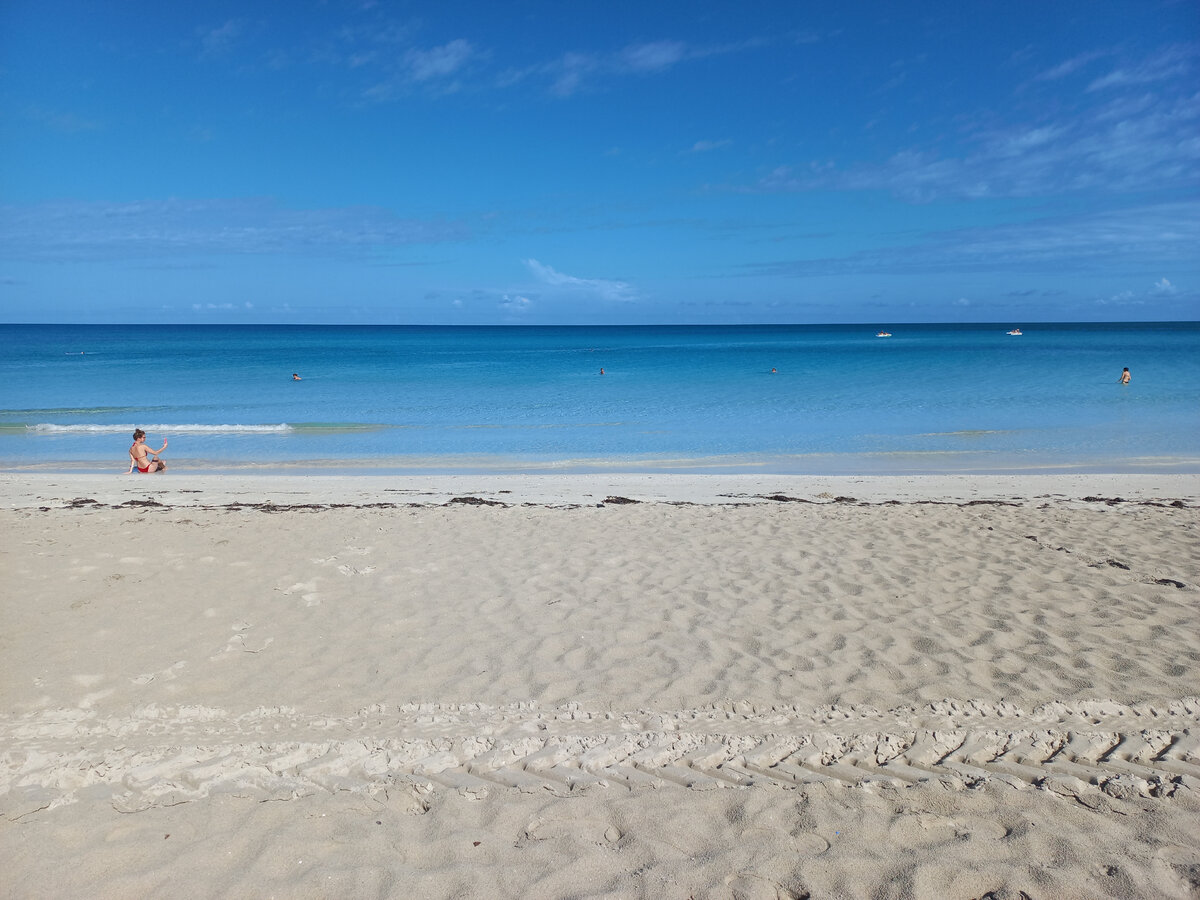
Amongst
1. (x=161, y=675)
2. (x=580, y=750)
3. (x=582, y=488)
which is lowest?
(x=580, y=750)

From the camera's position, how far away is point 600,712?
4637 mm

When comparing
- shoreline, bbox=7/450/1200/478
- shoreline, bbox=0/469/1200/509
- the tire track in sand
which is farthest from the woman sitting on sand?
the tire track in sand

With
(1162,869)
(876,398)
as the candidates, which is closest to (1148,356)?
(876,398)

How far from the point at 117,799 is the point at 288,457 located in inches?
630

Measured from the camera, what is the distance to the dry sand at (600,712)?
126 inches

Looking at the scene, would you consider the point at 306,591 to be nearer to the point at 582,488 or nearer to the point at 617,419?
the point at 582,488

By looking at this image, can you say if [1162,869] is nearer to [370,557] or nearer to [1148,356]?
[370,557]

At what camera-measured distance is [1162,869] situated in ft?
10.1

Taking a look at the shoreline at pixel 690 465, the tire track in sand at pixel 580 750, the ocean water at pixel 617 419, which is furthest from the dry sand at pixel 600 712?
the ocean water at pixel 617 419

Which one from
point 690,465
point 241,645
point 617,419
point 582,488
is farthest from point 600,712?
point 617,419

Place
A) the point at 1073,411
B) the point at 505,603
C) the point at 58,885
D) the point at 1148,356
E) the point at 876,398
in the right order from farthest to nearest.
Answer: the point at 1148,356 → the point at 876,398 → the point at 1073,411 → the point at 505,603 → the point at 58,885

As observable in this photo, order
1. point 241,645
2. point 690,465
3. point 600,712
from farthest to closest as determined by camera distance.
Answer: point 690,465
point 241,645
point 600,712

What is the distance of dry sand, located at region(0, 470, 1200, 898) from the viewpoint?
319 cm

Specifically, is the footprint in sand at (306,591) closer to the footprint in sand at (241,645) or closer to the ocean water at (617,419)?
the footprint in sand at (241,645)
